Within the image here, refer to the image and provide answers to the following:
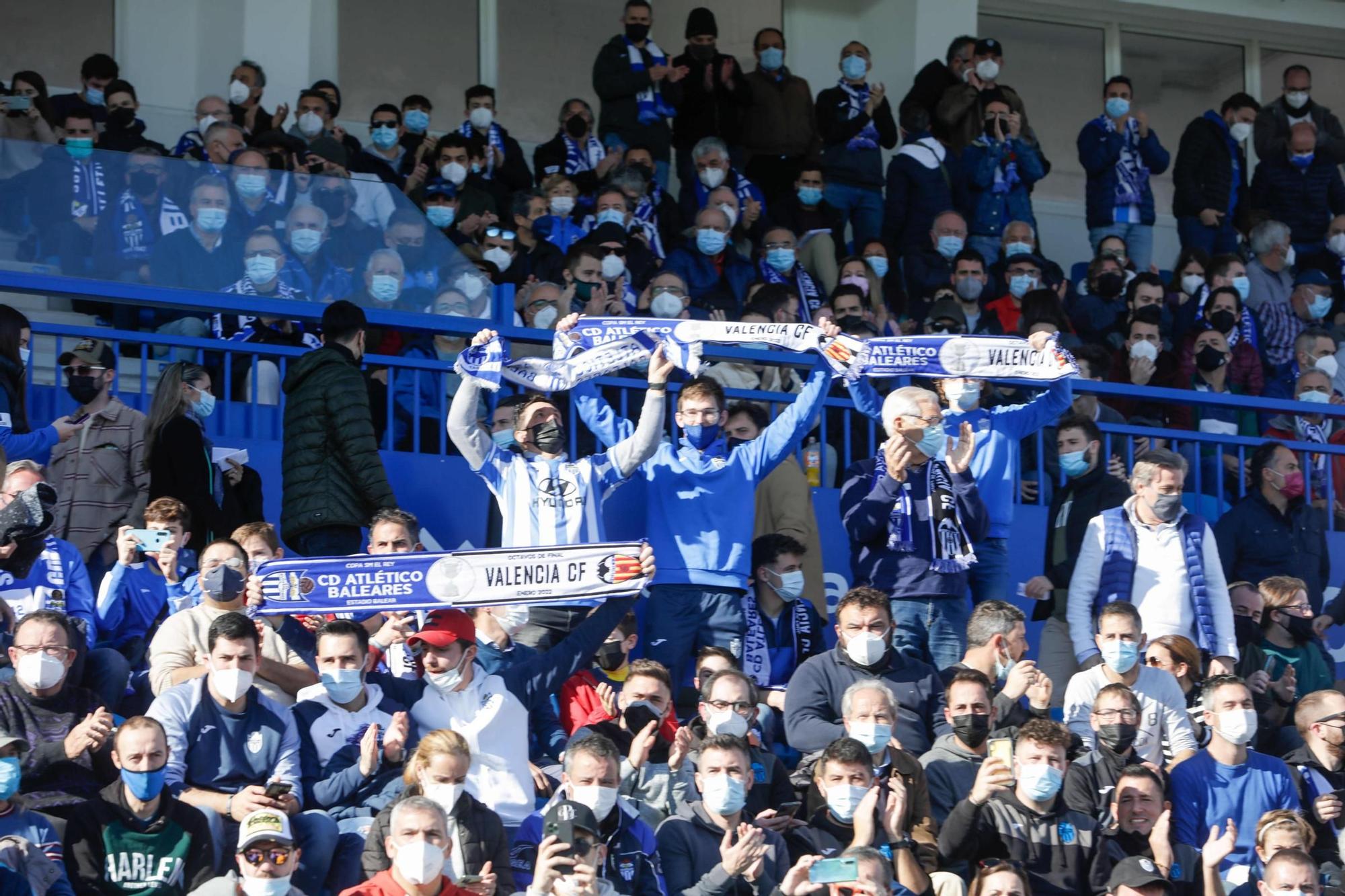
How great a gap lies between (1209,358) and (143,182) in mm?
6531

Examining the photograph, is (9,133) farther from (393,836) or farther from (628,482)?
(393,836)

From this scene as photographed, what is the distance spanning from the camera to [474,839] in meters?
8.49

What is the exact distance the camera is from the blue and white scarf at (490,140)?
15023 millimetres

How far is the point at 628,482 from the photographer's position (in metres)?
11.0

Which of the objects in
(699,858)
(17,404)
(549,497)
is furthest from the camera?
(17,404)

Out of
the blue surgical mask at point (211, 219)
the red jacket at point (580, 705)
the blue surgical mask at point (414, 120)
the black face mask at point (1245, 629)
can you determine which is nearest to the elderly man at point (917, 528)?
the red jacket at point (580, 705)

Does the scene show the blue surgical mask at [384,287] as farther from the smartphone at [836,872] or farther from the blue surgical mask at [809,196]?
the smartphone at [836,872]

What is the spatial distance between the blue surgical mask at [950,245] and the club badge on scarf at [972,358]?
401cm

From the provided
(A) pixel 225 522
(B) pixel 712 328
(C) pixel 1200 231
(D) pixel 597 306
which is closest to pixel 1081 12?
(C) pixel 1200 231

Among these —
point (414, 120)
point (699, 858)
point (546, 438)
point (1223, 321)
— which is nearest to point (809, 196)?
point (414, 120)

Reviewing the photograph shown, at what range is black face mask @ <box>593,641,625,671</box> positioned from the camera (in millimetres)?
10352

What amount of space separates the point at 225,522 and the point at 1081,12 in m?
11.1

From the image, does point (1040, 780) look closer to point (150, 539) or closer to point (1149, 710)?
point (1149, 710)

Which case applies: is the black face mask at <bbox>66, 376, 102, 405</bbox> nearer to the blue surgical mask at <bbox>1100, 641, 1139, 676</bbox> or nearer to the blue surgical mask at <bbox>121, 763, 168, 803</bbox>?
the blue surgical mask at <bbox>121, 763, 168, 803</bbox>
